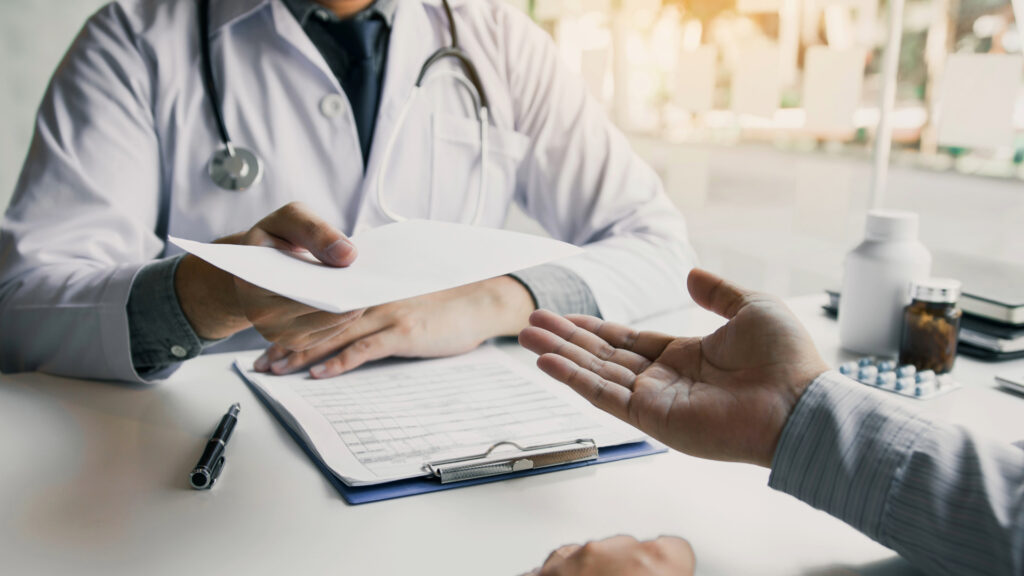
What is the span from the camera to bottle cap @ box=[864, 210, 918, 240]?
0.96 metres

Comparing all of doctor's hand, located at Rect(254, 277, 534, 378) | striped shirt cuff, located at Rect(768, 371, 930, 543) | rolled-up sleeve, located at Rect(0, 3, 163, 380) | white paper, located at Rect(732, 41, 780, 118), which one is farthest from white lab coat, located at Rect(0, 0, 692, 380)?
striped shirt cuff, located at Rect(768, 371, 930, 543)

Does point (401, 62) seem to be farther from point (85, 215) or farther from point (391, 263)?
point (391, 263)

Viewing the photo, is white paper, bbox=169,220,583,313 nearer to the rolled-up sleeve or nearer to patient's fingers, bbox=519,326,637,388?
patient's fingers, bbox=519,326,637,388

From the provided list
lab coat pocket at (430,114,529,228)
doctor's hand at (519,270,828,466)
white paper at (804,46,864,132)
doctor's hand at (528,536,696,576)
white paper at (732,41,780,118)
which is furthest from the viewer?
white paper at (732,41,780,118)

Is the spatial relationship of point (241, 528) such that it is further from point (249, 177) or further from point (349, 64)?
point (349, 64)

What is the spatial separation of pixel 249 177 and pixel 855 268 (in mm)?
841

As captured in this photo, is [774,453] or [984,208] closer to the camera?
[774,453]

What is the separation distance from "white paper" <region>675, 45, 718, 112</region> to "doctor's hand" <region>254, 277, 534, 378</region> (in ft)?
3.01

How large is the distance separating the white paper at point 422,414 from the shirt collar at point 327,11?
0.56 meters

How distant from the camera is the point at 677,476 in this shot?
661 millimetres

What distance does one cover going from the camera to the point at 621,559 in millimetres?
486

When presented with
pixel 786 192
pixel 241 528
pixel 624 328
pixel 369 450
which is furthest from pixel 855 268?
pixel 786 192

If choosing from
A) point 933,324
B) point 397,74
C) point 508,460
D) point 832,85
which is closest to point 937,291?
point 933,324

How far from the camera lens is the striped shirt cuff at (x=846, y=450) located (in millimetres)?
534
